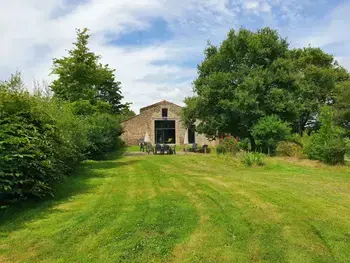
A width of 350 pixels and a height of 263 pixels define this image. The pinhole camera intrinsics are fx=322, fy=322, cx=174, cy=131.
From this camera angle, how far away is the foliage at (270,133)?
1819cm

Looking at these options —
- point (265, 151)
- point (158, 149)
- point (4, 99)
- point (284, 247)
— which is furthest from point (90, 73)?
point (284, 247)

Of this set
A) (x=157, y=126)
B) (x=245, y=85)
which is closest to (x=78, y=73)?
(x=245, y=85)

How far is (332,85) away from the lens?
30859 millimetres

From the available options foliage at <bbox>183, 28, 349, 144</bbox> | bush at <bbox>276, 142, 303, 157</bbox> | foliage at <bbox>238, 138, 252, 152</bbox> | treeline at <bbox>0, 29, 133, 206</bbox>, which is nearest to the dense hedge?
treeline at <bbox>0, 29, 133, 206</bbox>

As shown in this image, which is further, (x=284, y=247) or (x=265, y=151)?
(x=265, y=151)

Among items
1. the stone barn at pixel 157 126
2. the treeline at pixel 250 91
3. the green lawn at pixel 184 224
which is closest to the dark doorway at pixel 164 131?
the stone barn at pixel 157 126

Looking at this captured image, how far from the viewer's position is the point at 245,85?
68.0 ft

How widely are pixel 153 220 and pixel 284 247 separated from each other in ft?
7.02

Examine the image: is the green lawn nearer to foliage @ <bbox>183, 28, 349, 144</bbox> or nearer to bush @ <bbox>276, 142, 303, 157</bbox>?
bush @ <bbox>276, 142, 303, 157</bbox>

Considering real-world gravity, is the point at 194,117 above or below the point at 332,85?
below

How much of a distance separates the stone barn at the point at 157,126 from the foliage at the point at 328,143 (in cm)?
2260

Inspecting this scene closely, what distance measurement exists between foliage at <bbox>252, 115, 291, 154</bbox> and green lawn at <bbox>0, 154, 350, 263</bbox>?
9.83m

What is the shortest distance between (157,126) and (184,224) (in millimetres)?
32246

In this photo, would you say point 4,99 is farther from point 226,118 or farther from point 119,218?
point 226,118
